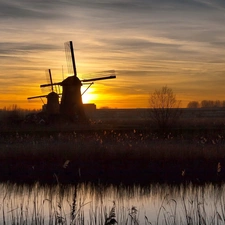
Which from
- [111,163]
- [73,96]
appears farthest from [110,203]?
[73,96]

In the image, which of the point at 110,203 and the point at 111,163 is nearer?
the point at 110,203

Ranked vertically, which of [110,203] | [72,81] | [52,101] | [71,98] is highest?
[72,81]

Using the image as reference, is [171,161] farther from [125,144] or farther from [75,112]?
[75,112]

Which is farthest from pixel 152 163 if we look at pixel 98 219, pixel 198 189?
pixel 98 219

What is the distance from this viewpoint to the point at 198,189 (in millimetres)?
15180

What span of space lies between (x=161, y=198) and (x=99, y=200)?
171cm

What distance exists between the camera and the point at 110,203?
42.4 ft

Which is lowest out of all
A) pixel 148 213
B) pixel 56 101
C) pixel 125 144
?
pixel 148 213

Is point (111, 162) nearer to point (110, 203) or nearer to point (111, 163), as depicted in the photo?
point (111, 163)

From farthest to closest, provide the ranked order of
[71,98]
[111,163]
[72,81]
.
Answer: [71,98] < [72,81] < [111,163]

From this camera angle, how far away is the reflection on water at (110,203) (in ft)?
34.6

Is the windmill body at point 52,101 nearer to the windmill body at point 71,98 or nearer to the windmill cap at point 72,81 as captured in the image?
the windmill body at point 71,98

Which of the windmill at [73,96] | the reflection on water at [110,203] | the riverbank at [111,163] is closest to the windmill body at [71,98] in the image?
the windmill at [73,96]

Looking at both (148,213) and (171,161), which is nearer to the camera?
(148,213)
